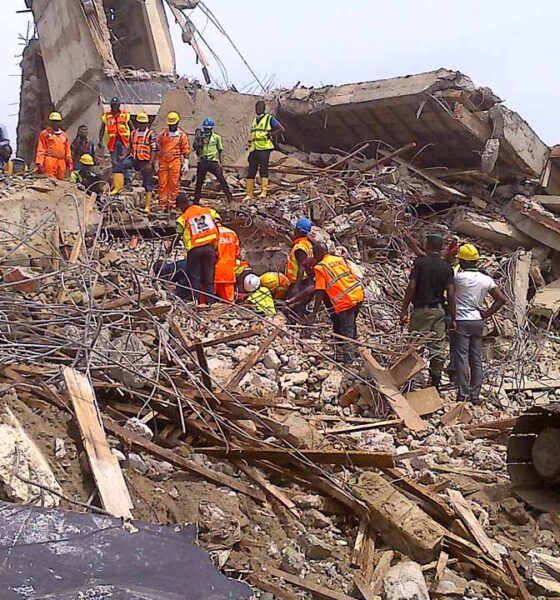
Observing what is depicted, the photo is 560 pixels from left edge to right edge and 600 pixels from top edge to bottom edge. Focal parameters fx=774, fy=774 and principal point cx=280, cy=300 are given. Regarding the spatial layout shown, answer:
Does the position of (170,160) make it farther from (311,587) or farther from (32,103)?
(311,587)

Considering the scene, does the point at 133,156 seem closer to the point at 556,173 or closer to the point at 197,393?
the point at 556,173

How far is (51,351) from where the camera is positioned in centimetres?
392

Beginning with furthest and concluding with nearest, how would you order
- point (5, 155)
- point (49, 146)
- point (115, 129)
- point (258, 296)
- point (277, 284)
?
1. point (5, 155)
2. point (115, 129)
3. point (49, 146)
4. point (277, 284)
5. point (258, 296)

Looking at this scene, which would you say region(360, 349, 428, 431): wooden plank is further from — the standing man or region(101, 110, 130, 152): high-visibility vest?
region(101, 110, 130, 152): high-visibility vest

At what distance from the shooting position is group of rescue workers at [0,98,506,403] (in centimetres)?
740

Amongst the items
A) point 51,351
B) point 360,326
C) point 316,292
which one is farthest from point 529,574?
point 360,326

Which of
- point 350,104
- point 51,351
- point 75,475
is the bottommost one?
point 75,475

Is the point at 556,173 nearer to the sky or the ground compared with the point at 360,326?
nearer to the sky

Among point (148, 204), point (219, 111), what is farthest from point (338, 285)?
point (219, 111)

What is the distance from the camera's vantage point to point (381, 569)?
12.4 feet

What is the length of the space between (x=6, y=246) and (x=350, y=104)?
6558mm

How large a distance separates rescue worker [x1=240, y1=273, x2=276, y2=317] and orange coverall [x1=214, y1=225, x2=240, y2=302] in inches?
7.0

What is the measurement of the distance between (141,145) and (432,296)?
6.16 m

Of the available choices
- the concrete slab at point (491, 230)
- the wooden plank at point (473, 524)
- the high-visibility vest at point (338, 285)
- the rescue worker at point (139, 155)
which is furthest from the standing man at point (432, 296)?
the rescue worker at point (139, 155)
